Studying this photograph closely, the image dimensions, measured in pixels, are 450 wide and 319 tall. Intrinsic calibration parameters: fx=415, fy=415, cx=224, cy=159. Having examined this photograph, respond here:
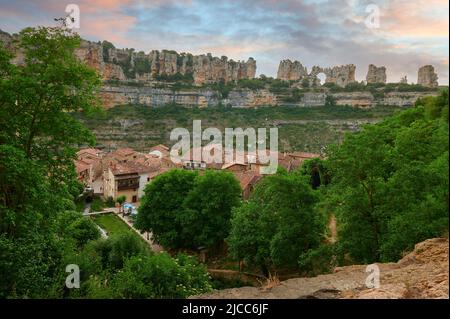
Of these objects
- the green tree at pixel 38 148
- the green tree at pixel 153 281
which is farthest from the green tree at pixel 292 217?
the green tree at pixel 38 148

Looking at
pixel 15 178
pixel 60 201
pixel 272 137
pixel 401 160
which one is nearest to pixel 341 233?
pixel 401 160

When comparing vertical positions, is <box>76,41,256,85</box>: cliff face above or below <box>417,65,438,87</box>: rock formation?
above

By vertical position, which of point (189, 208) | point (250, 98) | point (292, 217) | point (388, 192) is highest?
point (250, 98)

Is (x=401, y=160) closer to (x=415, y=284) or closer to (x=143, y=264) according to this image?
(x=415, y=284)

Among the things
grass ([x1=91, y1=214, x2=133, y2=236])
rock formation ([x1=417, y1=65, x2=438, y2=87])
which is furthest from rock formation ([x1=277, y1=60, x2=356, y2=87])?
grass ([x1=91, y1=214, x2=133, y2=236])

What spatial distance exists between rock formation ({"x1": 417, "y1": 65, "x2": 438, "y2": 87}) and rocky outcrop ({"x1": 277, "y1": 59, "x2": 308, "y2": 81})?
28281mm

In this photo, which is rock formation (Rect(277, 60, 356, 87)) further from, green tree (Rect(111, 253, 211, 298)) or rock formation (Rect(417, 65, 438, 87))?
green tree (Rect(111, 253, 211, 298))

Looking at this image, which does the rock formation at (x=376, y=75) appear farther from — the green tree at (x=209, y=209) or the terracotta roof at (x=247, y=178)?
the green tree at (x=209, y=209)

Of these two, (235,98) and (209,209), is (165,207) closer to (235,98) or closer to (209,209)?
(209,209)

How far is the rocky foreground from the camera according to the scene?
6.52 meters

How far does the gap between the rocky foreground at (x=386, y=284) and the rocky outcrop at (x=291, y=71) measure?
103460mm

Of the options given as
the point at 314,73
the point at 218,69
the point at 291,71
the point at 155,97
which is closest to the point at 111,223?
the point at 155,97

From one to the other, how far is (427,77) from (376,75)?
12.4 m

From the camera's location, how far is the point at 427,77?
305 ft
